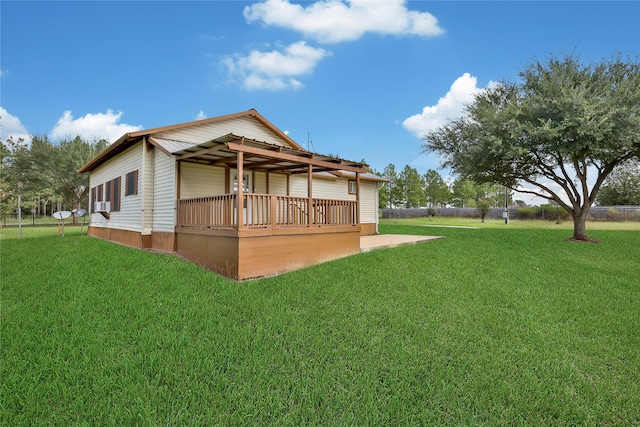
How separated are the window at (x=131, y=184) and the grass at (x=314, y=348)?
4.09 meters

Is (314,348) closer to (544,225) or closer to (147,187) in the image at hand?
(147,187)

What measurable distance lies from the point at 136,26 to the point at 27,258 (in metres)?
8.08

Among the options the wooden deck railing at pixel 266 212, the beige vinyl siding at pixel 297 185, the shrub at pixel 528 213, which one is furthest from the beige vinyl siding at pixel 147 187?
the shrub at pixel 528 213

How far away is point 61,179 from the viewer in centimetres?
2942

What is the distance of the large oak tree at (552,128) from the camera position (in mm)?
12281

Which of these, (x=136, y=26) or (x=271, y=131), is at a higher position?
(x=136, y=26)

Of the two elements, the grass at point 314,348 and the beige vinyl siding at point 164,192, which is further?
the beige vinyl siding at point 164,192

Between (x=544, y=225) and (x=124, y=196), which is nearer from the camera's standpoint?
(x=124, y=196)

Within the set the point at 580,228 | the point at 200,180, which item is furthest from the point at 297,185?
the point at 580,228

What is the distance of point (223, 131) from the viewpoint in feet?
38.3

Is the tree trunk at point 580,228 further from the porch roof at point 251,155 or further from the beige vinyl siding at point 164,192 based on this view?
the beige vinyl siding at point 164,192

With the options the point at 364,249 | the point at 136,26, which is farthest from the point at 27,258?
the point at 364,249

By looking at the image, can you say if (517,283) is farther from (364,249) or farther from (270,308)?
(270,308)

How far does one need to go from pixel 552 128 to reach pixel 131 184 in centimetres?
1583
